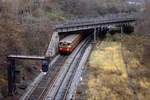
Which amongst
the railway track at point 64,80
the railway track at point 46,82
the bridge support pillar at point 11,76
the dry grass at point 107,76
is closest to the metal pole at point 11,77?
the bridge support pillar at point 11,76

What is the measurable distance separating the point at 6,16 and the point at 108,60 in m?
15.7

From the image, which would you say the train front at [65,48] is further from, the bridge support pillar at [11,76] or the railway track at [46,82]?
the bridge support pillar at [11,76]

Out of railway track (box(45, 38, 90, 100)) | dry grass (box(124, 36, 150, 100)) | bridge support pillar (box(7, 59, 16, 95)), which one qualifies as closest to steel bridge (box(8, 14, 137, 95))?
bridge support pillar (box(7, 59, 16, 95))

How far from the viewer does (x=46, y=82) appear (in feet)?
136

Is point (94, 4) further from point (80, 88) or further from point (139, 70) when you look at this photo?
point (80, 88)

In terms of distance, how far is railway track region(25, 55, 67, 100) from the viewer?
36.6 m

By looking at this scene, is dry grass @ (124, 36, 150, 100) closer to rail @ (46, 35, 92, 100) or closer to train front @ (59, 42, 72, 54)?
rail @ (46, 35, 92, 100)

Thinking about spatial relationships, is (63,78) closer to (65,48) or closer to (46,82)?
(46,82)

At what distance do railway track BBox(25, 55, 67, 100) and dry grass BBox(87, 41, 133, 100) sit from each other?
4.02m

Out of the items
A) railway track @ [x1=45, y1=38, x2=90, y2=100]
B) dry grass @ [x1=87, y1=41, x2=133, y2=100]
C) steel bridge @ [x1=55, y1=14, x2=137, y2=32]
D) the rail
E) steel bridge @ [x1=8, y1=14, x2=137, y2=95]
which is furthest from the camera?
steel bridge @ [x1=55, y1=14, x2=137, y2=32]

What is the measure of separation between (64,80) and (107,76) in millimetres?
5859

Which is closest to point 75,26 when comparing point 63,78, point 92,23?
point 92,23

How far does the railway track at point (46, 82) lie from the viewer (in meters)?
36.6

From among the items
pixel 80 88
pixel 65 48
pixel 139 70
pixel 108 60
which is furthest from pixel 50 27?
pixel 80 88
